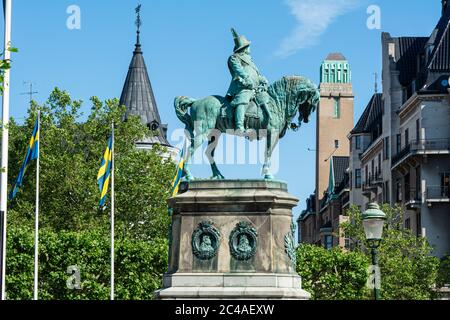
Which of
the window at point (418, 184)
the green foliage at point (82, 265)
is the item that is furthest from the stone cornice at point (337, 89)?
the green foliage at point (82, 265)

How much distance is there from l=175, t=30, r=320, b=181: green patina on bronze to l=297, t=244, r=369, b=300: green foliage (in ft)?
101

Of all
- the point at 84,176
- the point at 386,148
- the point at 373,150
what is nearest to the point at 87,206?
the point at 84,176

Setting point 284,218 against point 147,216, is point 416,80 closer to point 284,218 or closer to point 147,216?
point 147,216

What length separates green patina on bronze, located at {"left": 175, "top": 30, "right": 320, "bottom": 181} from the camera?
32.7m

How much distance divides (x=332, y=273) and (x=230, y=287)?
1344 inches

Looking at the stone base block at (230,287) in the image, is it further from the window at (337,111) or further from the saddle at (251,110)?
the window at (337,111)

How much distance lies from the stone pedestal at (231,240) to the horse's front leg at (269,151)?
21.5 inches

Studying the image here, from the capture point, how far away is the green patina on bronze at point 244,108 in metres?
32.7

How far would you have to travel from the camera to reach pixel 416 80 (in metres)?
90.6

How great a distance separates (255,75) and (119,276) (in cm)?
3285

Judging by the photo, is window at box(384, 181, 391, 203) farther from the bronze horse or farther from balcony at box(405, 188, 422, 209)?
the bronze horse
